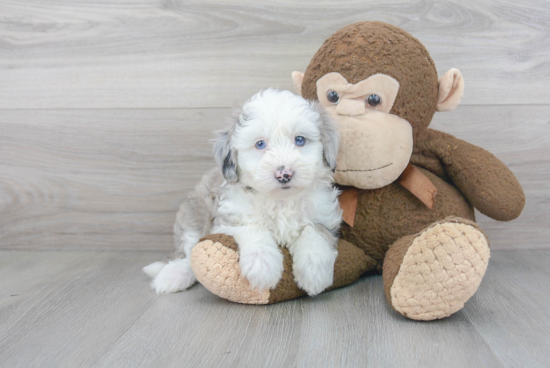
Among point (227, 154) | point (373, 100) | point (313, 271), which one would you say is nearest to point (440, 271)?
point (313, 271)

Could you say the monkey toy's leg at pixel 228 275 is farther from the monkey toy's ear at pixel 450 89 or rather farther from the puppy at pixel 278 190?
the monkey toy's ear at pixel 450 89

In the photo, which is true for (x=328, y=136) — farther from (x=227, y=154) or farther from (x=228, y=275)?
(x=228, y=275)

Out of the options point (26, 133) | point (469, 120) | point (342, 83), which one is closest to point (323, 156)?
point (342, 83)

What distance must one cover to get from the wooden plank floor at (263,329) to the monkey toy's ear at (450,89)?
66cm

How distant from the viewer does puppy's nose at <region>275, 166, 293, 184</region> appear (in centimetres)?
131

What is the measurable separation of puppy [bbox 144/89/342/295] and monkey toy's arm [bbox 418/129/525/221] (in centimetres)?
44

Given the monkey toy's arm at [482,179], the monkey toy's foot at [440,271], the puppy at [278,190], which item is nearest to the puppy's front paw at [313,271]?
the puppy at [278,190]

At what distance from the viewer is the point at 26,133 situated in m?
2.21

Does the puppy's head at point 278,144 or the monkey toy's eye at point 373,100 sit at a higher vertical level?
the monkey toy's eye at point 373,100

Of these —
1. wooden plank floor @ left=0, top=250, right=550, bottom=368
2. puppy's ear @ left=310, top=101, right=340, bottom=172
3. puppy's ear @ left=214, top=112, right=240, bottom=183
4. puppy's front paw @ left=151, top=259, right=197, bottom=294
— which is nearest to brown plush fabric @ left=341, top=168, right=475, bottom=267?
wooden plank floor @ left=0, top=250, right=550, bottom=368

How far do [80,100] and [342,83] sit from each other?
4.35 feet

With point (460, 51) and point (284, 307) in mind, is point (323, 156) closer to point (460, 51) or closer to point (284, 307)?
point (284, 307)

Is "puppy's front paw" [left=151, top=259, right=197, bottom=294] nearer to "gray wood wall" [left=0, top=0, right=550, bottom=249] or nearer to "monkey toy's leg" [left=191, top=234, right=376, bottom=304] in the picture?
"monkey toy's leg" [left=191, top=234, right=376, bottom=304]

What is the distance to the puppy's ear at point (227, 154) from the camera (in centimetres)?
145
